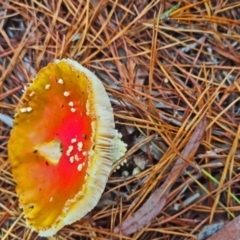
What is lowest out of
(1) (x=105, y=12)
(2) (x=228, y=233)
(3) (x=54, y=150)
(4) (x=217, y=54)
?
(2) (x=228, y=233)

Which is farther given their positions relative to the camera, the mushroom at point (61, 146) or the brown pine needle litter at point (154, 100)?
the brown pine needle litter at point (154, 100)

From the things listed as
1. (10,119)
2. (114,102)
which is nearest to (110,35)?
(114,102)

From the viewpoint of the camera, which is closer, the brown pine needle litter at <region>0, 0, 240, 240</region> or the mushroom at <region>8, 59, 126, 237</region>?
the mushroom at <region>8, 59, 126, 237</region>

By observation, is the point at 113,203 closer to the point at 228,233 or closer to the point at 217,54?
the point at 228,233
